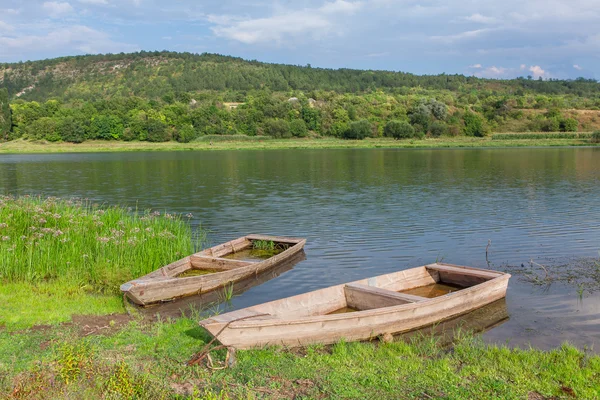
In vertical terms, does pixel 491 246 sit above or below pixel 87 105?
below

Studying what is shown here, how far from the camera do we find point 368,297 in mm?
10617

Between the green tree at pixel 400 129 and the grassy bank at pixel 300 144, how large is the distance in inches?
90.7

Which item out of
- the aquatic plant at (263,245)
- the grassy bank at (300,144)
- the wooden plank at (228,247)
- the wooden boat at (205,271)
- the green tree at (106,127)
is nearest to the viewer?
the wooden boat at (205,271)

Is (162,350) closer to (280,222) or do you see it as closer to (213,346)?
(213,346)

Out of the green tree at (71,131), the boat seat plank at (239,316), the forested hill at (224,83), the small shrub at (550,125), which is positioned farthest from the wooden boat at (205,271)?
the forested hill at (224,83)

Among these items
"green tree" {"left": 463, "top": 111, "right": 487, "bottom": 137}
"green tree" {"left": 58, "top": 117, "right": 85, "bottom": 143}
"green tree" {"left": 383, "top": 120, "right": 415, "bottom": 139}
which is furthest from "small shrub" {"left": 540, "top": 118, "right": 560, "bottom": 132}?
"green tree" {"left": 58, "top": 117, "right": 85, "bottom": 143}

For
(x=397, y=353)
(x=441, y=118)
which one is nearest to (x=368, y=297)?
(x=397, y=353)

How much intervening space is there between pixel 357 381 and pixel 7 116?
116 meters

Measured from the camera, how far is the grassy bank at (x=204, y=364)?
6676 mm

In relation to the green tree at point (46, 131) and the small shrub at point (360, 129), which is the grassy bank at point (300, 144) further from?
the green tree at point (46, 131)

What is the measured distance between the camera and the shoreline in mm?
92188

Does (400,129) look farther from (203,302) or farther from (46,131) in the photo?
(203,302)

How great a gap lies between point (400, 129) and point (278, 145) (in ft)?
84.5

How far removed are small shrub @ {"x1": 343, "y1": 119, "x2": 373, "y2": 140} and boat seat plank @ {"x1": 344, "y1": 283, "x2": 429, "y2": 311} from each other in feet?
319
